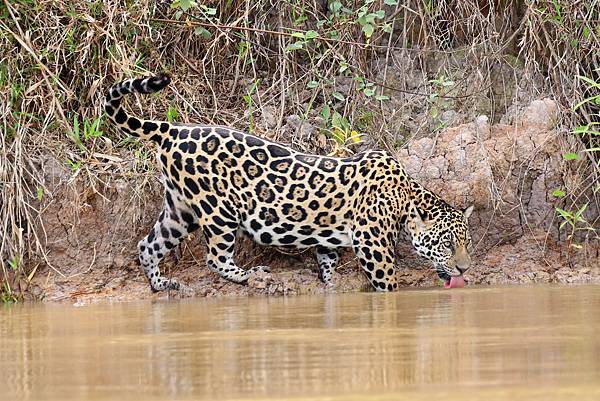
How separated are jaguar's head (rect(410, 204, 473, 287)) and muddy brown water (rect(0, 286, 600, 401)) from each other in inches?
48.2

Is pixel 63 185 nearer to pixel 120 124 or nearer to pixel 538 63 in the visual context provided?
pixel 120 124

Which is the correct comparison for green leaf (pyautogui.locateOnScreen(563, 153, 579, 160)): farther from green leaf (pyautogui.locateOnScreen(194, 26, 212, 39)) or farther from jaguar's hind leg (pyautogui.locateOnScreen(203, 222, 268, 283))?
green leaf (pyautogui.locateOnScreen(194, 26, 212, 39))

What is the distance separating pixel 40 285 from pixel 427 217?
2.62 m

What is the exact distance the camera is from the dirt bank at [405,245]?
7.98m

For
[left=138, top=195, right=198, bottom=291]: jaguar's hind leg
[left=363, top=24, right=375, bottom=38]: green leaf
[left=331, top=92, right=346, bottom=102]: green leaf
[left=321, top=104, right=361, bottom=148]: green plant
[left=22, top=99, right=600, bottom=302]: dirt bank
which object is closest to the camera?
[left=138, top=195, right=198, bottom=291]: jaguar's hind leg

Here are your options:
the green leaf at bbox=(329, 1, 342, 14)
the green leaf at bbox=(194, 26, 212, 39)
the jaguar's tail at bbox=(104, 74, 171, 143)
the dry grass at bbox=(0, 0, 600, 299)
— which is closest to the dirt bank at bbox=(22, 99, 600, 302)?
the dry grass at bbox=(0, 0, 600, 299)

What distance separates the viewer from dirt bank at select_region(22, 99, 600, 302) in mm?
7977

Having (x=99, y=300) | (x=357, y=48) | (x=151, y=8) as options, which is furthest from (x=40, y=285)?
(x=357, y=48)

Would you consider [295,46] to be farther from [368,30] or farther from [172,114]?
[172,114]

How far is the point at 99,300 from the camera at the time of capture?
767 cm

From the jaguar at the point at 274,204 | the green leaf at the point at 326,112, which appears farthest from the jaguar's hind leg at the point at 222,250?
the green leaf at the point at 326,112

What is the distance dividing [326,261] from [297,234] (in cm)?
33

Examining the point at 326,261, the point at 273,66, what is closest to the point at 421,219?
the point at 326,261

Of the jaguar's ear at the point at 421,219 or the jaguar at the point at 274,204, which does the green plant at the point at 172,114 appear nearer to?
the jaguar at the point at 274,204
